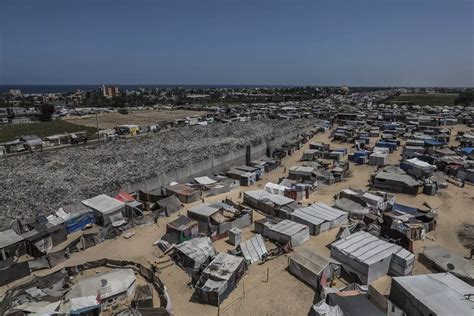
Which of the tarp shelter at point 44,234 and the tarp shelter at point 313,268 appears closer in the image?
the tarp shelter at point 313,268

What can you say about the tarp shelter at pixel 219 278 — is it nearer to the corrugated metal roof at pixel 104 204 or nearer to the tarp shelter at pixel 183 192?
the corrugated metal roof at pixel 104 204

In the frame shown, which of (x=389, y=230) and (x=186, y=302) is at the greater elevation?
(x=389, y=230)

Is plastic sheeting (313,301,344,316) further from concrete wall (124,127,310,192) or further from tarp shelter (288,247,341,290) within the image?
concrete wall (124,127,310,192)

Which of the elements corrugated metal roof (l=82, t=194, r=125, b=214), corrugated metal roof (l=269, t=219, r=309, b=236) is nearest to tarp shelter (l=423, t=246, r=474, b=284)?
corrugated metal roof (l=269, t=219, r=309, b=236)

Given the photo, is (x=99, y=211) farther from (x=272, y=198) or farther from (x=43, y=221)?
(x=272, y=198)

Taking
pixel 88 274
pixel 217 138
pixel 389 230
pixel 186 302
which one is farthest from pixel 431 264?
pixel 217 138

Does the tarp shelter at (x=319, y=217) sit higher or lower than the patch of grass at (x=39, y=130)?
higher

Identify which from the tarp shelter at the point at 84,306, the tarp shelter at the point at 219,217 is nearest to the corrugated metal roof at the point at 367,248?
the tarp shelter at the point at 219,217

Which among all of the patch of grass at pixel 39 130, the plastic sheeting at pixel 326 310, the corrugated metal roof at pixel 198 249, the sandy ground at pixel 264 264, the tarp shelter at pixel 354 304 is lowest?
the sandy ground at pixel 264 264
